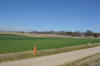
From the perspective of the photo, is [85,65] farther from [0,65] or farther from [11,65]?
[0,65]

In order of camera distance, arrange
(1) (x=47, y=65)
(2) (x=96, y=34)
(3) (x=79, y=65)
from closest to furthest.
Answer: (1) (x=47, y=65)
(3) (x=79, y=65)
(2) (x=96, y=34)

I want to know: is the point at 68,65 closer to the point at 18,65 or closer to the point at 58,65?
the point at 58,65

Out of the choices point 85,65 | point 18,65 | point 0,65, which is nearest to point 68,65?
point 85,65

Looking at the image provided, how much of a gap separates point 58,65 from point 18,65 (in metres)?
3.16

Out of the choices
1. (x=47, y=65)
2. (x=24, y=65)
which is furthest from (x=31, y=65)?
(x=47, y=65)

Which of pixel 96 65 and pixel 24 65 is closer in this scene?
pixel 24 65

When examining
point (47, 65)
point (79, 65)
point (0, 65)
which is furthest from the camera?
point (79, 65)

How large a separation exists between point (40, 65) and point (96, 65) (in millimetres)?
5346

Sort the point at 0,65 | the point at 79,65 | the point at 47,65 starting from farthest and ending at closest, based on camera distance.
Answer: the point at 79,65
the point at 47,65
the point at 0,65

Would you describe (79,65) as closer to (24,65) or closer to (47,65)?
(47,65)

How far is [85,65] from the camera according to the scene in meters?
11.3

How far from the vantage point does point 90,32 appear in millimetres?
150625

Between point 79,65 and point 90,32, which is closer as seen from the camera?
point 79,65

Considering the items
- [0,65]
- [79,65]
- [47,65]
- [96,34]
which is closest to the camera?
[0,65]
